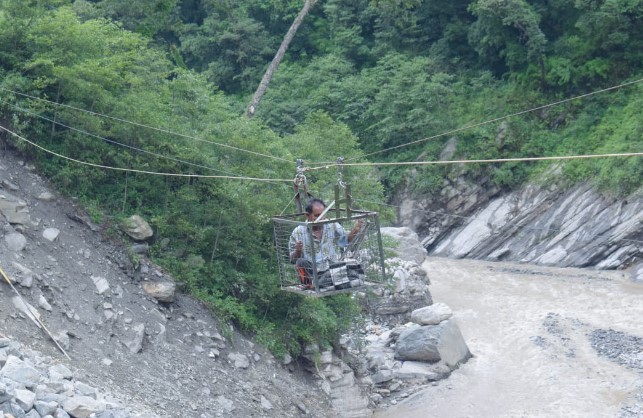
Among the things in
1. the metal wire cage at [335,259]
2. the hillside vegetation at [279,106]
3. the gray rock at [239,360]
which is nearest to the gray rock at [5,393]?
the metal wire cage at [335,259]

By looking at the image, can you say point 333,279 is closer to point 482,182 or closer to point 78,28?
point 78,28

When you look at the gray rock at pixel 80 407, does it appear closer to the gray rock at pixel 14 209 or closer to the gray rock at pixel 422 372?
the gray rock at pixel 14 209

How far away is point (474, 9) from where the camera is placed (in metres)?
35.7

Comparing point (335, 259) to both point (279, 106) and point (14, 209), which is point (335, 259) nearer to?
point (14, 209)

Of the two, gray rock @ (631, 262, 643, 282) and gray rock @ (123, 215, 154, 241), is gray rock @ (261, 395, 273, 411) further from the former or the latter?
gray rock @ (631, 262, 643, 282)

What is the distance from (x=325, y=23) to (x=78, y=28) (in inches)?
1099

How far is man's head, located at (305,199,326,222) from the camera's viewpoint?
44.9 feet

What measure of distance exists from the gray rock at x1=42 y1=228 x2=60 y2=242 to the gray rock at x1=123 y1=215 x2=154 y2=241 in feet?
4.77

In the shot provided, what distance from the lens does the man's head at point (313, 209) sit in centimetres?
1367

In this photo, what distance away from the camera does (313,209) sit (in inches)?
539

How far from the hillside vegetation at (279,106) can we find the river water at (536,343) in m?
3.39

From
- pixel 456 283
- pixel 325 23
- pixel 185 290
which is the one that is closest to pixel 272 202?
pixel 185 290

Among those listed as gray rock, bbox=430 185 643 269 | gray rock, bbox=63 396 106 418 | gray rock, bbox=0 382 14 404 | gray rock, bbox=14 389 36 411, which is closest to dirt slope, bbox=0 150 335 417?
gray rock, bbox=63 396 106 418

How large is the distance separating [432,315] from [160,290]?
7.20 m
